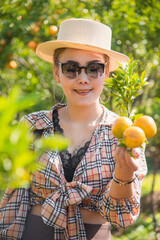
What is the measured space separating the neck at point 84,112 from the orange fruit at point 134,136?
0.82 m

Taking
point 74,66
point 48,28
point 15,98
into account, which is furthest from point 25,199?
point 48,28

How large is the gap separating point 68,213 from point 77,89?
2.45ft

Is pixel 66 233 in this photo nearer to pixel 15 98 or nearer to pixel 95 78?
pixel 95 78

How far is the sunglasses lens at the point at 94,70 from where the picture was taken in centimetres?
196

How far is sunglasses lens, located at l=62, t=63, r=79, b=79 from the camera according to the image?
1.97 metres

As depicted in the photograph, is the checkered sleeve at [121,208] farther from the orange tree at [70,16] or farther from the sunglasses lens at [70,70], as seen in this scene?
the orange tree at [70,16]

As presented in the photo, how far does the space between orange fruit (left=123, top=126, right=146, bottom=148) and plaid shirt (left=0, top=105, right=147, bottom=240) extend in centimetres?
54

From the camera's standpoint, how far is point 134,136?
1.26 meters

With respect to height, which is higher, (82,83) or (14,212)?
(82,83)

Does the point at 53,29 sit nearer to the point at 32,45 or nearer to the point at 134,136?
the point at 32,45

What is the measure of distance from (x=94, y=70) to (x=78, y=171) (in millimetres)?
626

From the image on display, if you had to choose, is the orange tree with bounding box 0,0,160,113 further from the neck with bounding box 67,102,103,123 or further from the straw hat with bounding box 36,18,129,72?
the neck with bounding box 67,102,103,123

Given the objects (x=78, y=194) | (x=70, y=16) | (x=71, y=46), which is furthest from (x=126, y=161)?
(x=70, y=16)

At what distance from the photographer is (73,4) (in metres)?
3.88
